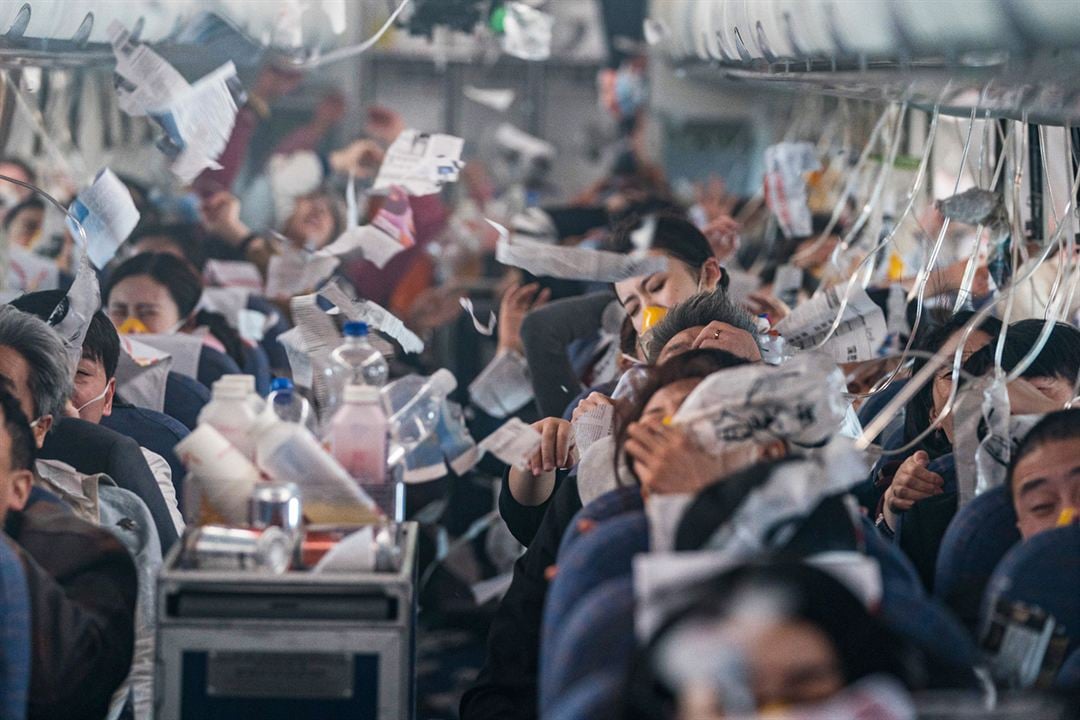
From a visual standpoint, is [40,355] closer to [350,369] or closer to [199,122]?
[350,369]

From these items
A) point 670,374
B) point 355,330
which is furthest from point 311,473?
point 670,374

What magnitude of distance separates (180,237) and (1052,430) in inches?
146

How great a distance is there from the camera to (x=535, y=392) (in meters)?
4.07

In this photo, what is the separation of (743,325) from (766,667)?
1.47 meters

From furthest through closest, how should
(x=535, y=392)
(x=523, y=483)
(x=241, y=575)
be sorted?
(x=535, y=392) → (x=523, y=483) → (x=241, y=575)

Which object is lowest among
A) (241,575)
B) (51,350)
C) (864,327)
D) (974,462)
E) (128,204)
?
(241,575)

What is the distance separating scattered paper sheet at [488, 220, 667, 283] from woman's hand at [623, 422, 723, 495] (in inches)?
46.9

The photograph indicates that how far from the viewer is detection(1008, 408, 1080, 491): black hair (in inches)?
84.6

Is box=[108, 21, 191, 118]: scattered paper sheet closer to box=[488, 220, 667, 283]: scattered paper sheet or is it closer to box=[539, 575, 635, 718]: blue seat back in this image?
box=[488, 220, 667, 283]: scattered paper sheet

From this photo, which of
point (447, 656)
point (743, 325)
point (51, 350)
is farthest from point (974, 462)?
point (447, 656)

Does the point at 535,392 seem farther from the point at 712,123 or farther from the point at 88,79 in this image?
the point at 712,123

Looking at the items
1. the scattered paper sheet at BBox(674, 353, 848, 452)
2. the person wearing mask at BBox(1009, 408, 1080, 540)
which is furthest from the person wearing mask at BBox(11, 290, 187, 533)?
the person wearing mask at BBox(1009, 408, 1080, 540)

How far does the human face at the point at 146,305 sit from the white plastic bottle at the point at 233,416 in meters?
2.05

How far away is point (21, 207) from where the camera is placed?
227 inches
